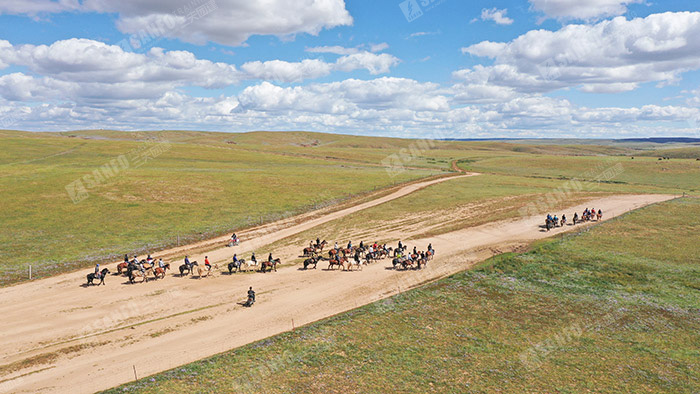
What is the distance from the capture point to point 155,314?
2555 cm

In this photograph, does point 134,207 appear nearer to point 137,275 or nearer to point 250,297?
point 137,275

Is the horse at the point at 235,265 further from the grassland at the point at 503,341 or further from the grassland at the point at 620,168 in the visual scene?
the grassland at the point at 620,168

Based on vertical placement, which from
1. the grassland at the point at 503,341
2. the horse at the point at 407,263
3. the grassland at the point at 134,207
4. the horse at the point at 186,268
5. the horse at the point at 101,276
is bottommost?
the grassland at the point at 503,341

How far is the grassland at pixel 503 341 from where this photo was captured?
18219mm

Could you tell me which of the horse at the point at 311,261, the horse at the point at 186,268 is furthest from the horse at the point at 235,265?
the horse at the point at 311,261

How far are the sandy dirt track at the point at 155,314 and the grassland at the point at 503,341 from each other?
1.98m

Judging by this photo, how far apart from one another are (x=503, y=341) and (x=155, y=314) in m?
22.8

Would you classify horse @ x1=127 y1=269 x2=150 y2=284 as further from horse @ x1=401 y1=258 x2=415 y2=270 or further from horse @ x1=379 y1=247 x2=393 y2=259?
horse @ x1=401 y1=258 x2=415 y2=270

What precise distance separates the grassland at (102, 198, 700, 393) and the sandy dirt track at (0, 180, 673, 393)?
198 cm

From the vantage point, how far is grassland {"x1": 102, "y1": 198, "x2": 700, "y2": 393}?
59.8ft

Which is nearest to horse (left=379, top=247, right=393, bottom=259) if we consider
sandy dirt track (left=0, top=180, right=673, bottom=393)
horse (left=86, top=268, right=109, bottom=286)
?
sandy dirt track (left=0, top=180, right=673, bottom=393)

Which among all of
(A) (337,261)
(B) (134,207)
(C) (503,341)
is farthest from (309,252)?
(B) (134,207)

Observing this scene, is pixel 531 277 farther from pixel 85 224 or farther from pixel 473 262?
pixel 85 224

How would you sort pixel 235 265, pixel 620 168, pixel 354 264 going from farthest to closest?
pixel 620 168, pixel 354 264, pixel 235 265
